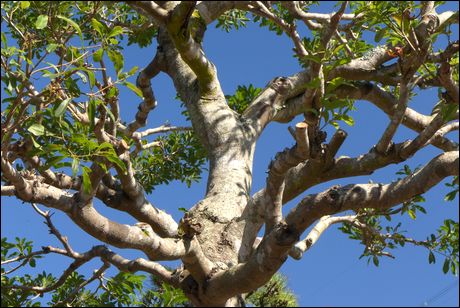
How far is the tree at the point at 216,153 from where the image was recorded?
3.70m

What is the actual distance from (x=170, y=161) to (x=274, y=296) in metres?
2.69

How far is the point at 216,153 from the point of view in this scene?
569 cm

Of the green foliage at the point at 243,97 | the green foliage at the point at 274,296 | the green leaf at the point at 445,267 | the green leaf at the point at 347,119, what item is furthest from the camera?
the green foliage at the point at 243,97

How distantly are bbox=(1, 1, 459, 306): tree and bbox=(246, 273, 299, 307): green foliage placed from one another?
0.32 ft

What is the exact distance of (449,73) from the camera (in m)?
3.54

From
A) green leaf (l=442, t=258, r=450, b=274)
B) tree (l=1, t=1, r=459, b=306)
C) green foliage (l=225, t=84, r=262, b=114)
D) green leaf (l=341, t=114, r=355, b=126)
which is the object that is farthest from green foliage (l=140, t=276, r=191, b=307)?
green foliage (l=225, t=84, r=262, b=114)

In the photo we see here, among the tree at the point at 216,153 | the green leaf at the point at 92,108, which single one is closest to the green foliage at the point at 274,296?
the tree at the point at 216,153

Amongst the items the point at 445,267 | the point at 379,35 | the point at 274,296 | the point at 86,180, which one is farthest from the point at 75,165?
A: the point at 445,267

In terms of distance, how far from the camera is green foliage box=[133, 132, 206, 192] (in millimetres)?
7930

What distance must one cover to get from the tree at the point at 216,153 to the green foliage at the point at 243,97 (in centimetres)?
68

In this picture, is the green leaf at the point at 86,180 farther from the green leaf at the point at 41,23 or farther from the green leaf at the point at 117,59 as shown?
the green leaf at the point at 41,23

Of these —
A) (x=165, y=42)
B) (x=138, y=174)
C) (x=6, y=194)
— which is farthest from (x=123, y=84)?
(x=138, y=174)

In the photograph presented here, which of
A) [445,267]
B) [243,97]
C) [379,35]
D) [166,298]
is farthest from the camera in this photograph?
[243,97]

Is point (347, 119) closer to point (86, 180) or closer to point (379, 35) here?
point (379, 35)
